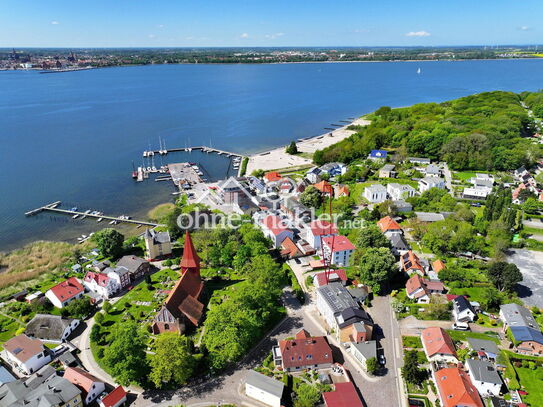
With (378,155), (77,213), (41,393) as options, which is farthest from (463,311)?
(77,213)

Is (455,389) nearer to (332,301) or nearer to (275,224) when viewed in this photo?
(332,301)

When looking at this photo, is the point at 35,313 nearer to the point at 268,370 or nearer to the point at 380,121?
the point at 268,370

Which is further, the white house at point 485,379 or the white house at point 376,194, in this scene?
the white house at point 376,194

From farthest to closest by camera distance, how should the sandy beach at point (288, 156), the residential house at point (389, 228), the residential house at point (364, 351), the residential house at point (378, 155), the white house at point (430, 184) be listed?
1. the sandy beach at point (288, 156)
2. the residential house at point (378, 155)
3. the white house at point (430, 184)
4. the residential house at point (389, 228)
5. the residential house at point (364, 351)

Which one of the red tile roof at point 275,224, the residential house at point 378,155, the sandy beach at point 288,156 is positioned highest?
the residential house at point 378,155

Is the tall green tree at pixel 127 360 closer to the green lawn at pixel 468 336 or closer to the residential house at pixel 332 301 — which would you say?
the residential house at pixel 332 301

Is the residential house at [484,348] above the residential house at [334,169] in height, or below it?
below

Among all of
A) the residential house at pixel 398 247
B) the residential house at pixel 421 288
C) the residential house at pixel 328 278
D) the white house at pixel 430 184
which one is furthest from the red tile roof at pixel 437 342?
the white house at pixel 430 184

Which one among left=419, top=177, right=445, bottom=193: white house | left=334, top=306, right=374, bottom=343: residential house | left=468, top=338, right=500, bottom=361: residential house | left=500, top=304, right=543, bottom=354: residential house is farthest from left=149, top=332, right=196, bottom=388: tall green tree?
left=419, top=177, right=445, bottom=193: white house
